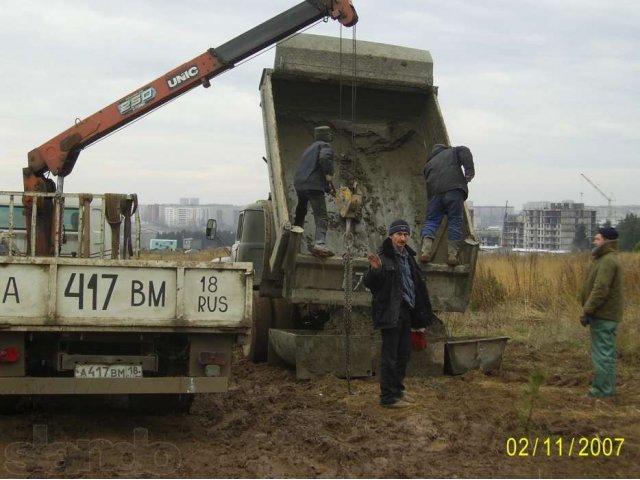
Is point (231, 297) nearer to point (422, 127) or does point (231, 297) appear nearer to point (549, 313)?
point (422, 127)

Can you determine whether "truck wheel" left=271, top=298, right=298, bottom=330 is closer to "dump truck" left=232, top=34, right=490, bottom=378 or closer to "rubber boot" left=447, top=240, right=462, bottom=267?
"dump truck" left=232, top=34, right=490, bottom=378

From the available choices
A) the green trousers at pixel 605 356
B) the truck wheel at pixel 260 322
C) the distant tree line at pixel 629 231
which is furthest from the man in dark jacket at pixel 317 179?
the distant tree line at pixel 629 231

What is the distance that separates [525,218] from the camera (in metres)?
81.7

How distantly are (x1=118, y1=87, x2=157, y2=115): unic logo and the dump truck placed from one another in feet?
6.95

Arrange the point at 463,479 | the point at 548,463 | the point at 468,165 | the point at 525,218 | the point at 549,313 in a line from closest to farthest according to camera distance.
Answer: the point at 463,479 < the point at 548,463 < the point at 468,165 < the point at 549,313 < the point at 525,218

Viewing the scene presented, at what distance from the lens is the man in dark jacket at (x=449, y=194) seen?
10.5 m

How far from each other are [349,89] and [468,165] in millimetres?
2444

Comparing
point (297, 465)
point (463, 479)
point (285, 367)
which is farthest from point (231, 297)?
point (285, 367)

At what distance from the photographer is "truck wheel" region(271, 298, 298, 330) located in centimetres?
1143

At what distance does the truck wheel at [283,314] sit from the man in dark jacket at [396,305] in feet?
9.95

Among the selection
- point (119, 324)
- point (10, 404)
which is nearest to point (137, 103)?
point (10, 404)

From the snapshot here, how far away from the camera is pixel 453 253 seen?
34.2ft

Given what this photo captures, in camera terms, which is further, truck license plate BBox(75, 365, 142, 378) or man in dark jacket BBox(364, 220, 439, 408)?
man in dark jacket BBox(364, 220, 439, 408)
